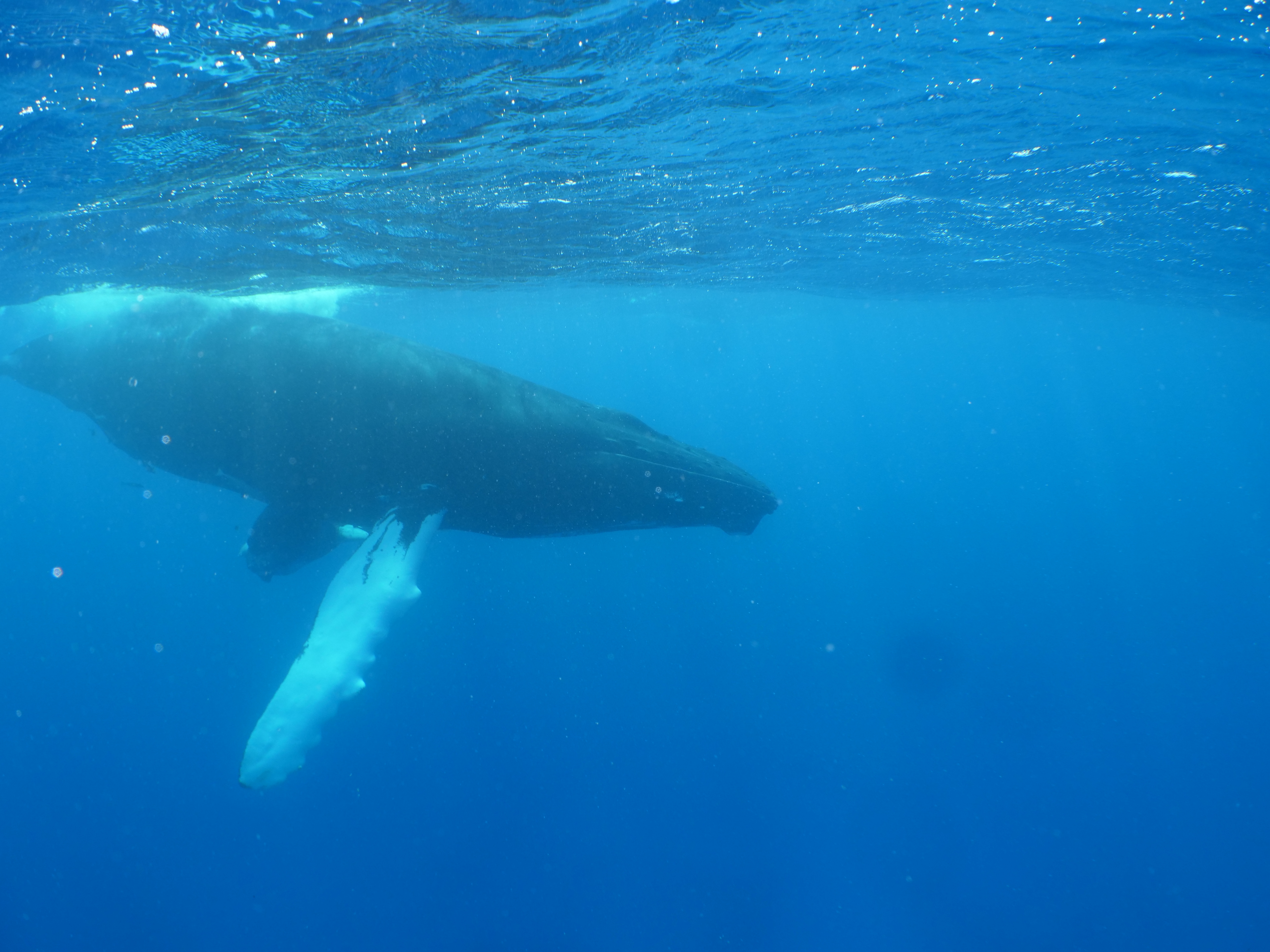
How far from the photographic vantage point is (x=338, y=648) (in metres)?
6.64

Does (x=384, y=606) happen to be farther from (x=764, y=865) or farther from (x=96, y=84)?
(x=764, y=865)

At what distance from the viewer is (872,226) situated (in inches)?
716

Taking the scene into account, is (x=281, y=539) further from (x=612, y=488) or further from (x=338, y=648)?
(x=612, y=488)

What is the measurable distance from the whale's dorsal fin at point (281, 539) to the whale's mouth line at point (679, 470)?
3.65 metres

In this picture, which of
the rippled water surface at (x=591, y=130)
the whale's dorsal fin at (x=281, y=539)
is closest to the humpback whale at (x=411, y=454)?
the whale's dorsal fin at (x=281, y=539)

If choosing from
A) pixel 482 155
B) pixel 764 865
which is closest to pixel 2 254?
pixel 482 155

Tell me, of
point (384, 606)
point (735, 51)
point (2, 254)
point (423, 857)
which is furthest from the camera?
point (423, 857)

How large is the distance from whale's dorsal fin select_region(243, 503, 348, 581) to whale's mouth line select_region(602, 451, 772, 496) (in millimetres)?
3646

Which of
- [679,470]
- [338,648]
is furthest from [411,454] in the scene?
[679,470]

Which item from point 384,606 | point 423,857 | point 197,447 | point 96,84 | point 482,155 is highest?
point 96,84

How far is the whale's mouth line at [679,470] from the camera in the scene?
7930 millimetres

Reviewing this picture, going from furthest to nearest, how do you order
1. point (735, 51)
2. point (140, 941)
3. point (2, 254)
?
point (140, 941)
point (2, 254)
point (735, 51)

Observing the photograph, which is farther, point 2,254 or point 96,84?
point 2,254

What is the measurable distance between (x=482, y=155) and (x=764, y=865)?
18.0 m
